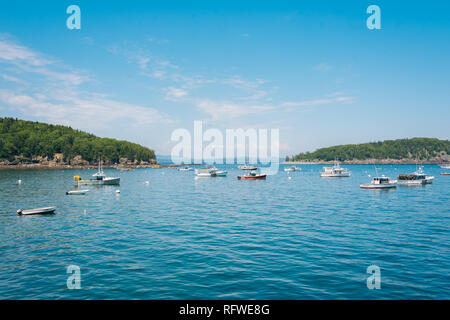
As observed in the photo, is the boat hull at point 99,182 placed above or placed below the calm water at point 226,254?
above

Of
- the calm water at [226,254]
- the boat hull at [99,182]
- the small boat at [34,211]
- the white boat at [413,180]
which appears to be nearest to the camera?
the calm water at [226,254]

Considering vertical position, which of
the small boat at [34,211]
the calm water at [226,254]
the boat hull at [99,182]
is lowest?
the calm water at [226,254]

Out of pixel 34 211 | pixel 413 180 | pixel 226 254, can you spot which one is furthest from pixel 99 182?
pixel 413 180

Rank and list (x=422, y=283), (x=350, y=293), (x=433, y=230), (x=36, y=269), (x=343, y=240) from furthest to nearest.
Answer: (x=433, y=230) → (x=343, y=240) → (x=36, y=269) → (x=422, y=283) → (x=350, y=293)

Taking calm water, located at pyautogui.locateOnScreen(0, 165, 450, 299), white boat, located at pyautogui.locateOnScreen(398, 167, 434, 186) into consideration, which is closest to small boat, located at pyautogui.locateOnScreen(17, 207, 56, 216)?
calm water, located at pyautogui.locateOnScreen(0, 165, 450, 299)

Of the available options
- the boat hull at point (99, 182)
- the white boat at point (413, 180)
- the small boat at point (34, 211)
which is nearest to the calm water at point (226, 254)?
the small boat at point (34, 211)

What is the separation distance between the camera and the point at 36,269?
63.3ft

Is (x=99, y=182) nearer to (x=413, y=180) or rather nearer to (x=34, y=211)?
(x=34, y=211)

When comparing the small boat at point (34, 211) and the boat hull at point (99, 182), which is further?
the boat hull at point (99, 182)

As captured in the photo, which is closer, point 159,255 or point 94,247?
point 159,255

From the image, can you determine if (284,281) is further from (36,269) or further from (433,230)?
(433,230)

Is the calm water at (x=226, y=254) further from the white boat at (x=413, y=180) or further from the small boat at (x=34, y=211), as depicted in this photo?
the white boat at (x=413, y=180)
